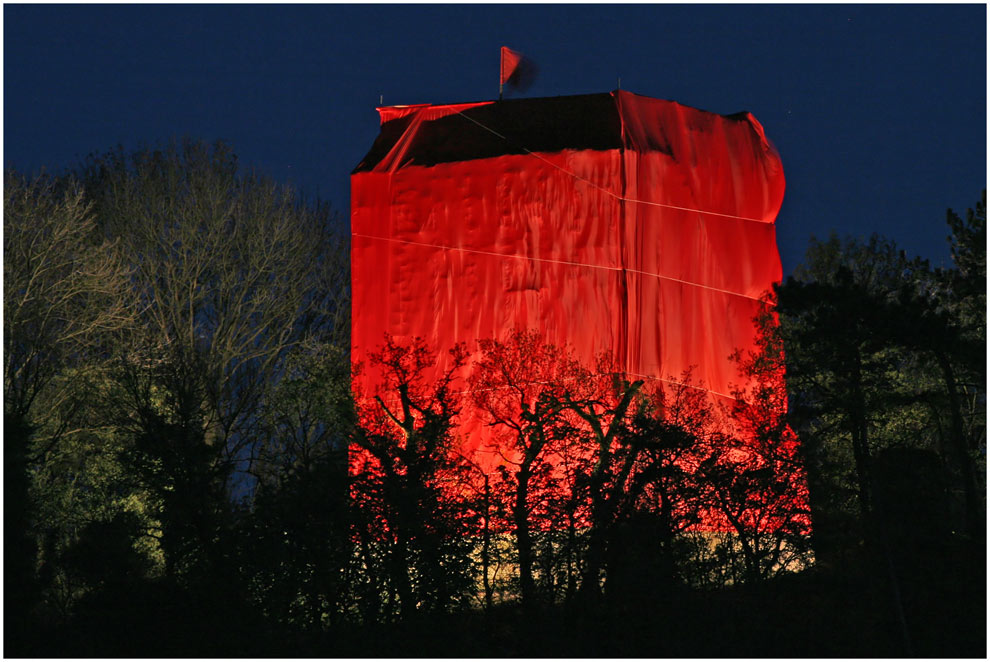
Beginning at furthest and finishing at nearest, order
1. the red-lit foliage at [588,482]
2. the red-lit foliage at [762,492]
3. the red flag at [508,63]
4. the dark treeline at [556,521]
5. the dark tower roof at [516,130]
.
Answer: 1. the red flag at [508,63]
2. the dark tower roof at [516,130]
3. the red-lit foliage at [762,492]
4. the red-lit foliage at [588,482]
5. the dark treeline at [556,521]

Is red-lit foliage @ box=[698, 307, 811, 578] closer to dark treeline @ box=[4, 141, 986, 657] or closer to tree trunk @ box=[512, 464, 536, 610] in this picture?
dark treeline @ box=[4, 141, 986, 657]

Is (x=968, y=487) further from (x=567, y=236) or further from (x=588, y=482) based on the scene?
(x=567, y=236)

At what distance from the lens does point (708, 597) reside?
15.8 meters

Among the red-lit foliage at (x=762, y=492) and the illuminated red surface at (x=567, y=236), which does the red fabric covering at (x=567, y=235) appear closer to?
the illuminated red surface at (x=567, y=236)

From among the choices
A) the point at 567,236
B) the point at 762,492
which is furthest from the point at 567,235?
the point at 762,492

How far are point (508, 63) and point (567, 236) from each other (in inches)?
151

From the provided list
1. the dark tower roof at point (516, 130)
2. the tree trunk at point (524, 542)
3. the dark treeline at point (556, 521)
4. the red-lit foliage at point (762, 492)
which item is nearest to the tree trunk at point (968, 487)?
the dark treeline at point (556, 521)

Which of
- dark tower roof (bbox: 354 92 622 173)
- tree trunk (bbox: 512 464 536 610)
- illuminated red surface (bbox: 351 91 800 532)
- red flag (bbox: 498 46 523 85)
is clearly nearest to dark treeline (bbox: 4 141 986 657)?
tree trunk (bbox: 512 464 536 610)

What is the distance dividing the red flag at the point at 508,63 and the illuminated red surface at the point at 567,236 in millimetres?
726

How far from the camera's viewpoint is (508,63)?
980 inches

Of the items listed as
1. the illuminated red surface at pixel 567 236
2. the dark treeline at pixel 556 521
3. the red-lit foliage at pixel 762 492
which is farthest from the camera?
the illuminated red surface at pixel 567 236

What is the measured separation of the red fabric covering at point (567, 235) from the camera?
2312 cm

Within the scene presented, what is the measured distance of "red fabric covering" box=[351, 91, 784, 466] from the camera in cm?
2312

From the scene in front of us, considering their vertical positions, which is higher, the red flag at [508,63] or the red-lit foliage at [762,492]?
the red flag at [508,63]
